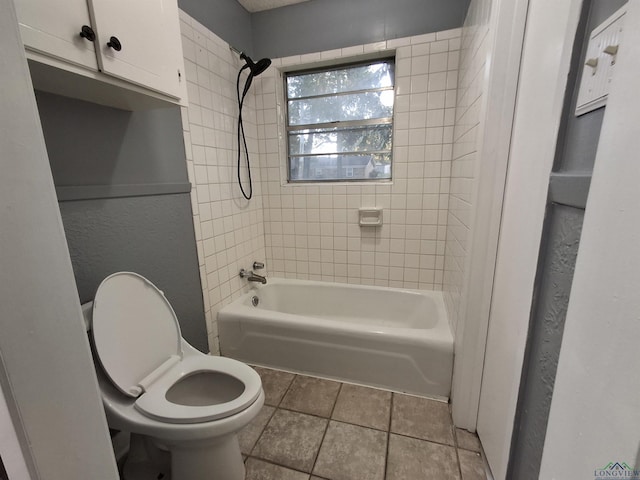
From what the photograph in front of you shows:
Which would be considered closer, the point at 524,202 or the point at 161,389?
the point at 524,202

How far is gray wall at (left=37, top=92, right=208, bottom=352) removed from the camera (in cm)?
102

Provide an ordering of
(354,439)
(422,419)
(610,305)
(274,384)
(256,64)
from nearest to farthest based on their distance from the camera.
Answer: (610,305) < (354,439) < (422,419) < (274,384) < (256,64)

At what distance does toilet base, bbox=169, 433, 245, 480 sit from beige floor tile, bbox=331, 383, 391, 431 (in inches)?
23.1

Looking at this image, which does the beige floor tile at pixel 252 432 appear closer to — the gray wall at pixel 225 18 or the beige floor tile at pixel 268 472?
the beige floor tile at pixel 268 472

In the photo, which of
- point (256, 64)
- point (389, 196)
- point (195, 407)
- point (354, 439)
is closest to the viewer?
point (195, 407)

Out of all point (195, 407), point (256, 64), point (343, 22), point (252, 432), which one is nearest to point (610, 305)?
point (195, 407)

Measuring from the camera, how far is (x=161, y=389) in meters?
1.06

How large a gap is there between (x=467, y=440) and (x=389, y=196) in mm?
1517

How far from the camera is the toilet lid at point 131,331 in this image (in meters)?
0.99

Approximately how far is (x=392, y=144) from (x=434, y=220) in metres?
0.65

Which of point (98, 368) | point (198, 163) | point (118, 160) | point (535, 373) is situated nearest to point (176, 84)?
point (118, 160)

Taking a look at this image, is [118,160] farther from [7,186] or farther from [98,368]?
[7,186]

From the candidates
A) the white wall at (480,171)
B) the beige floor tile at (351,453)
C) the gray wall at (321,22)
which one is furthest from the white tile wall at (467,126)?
the beige floor tile at (351,453)

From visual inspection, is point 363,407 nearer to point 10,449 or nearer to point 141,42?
point 10,449
